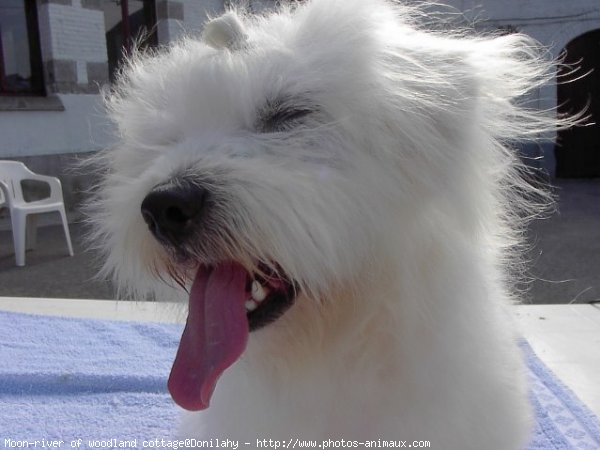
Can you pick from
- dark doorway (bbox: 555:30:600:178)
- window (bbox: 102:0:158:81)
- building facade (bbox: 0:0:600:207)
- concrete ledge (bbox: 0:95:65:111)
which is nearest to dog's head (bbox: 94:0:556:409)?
building facade (bbox: 0:0:600:207)

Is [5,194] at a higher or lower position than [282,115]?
lower

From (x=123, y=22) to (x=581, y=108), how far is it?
8.28 metres

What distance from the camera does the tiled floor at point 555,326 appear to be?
2273 millimetres

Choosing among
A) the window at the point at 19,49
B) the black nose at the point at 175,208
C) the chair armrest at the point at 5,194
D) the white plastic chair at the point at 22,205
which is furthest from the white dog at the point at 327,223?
the window at the point at 19,49

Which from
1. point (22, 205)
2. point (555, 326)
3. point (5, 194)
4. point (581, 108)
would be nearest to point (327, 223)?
point (555, 326)

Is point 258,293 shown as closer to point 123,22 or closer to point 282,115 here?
point 282,115

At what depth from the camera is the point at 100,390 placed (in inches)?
86.7

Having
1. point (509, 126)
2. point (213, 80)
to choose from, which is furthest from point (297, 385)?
point (509, 126)

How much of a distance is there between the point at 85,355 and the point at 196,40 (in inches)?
59.5

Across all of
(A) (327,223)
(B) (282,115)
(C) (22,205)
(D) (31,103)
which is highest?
(B) (282,115)

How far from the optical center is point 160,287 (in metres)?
1.38

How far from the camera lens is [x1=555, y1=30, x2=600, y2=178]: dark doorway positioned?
36.8 feet

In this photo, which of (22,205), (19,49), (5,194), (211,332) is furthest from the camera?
(19,49)

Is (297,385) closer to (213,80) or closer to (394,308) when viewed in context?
(394,308)
